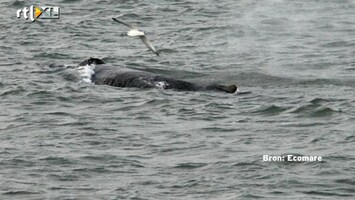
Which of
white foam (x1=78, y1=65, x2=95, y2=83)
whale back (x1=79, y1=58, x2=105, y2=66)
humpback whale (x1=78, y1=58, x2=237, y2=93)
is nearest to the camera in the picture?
humpback whale (x1=78, y1=58, x2=237, y2=93)

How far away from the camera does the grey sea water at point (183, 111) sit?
15852 millimetres

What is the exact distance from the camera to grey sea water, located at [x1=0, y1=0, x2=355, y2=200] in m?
15.9

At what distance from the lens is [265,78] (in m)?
24.3

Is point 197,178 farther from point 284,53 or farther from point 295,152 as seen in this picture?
point 284,53

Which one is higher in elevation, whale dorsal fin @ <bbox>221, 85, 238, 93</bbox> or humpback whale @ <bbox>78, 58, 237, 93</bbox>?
whale dorsal fin @ <bbox>221, 85, 238, 93</bbox>

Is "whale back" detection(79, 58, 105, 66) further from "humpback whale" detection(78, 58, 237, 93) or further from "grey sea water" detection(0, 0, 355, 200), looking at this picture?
"grey sea water" detection(0, 0, 355, 200)

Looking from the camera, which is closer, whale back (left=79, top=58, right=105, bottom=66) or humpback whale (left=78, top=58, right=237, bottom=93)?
humpback whale (left=78, top=58, right=237, bottom=93)

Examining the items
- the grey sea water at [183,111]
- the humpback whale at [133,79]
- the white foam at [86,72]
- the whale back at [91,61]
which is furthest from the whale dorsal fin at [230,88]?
the whale back at [91,61]

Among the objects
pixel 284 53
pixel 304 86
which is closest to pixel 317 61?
pixel 284 53

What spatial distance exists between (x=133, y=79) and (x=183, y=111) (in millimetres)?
3346

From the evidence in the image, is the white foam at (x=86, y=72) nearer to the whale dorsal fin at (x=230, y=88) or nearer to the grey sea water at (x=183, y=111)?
the grey sea water at (x=183, y=111)

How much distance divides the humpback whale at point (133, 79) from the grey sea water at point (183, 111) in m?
0.32

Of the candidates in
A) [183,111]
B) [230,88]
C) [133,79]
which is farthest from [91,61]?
[183,111]

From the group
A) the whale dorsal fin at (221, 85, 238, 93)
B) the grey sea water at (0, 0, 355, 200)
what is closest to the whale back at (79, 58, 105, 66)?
the grey sea water at (0, 0, 355, 200)
